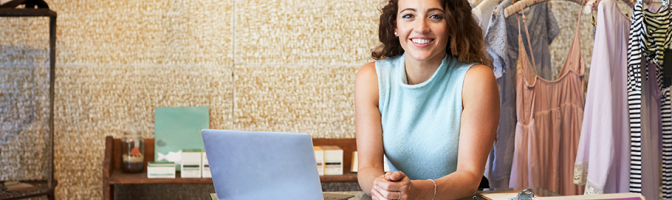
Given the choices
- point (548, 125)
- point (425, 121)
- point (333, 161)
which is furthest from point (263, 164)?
point (548, 125)

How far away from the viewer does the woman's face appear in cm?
133

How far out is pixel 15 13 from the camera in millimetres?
1893

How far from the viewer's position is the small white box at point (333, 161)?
2211 mm

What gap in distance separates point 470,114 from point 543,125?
34.1 inches

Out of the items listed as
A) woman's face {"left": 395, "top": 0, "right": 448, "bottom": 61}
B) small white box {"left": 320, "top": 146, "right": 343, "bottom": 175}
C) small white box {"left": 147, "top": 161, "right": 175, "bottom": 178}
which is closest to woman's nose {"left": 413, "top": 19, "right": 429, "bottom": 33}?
woman's face {"left": 395, "top": 0, "right": 448, "bottom": 61}

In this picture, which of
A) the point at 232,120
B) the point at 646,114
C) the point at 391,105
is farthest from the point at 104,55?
the point at 646,114

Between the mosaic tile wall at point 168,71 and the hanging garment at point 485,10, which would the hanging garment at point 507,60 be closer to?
the hanging garment at point 485,10

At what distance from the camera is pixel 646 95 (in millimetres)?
1891

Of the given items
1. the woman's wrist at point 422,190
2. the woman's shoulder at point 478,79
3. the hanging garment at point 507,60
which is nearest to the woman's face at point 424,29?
the woman's shoulder at point 478,79

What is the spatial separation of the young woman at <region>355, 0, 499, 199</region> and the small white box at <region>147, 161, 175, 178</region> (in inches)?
41.8

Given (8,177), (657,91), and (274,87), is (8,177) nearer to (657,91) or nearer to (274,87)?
(274,87)

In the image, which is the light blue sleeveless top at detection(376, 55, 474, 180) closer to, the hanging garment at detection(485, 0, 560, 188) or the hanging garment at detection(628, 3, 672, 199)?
the hanging garment at detection(485, 0, 560, 188)

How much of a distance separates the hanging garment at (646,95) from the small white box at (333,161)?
1.12m

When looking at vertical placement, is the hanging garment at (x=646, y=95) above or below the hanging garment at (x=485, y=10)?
below
